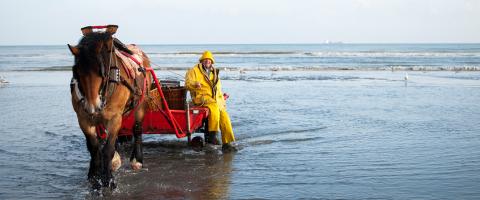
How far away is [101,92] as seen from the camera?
5.55 metres

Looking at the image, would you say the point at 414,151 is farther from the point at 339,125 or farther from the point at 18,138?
the point at 18,138

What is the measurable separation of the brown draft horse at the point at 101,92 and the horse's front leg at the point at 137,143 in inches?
29.3

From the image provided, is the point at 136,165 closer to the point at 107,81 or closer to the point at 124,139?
the point at 107,81

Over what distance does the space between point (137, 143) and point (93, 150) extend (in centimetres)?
139

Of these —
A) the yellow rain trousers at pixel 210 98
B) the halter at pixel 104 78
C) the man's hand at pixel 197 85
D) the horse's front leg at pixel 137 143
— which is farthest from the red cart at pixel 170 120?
the halter at pixel 104 78

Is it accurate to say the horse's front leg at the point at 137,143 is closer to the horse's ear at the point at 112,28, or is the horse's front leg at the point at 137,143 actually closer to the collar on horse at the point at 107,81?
the collar on horse at the point at 107,81

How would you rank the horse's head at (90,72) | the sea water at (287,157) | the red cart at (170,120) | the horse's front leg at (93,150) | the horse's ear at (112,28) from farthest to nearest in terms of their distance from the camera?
the red cart at (170,120) → the horse's ear at (112,28) → the sea water at (287,157) → the horse's front leg at (93,150) → the horse's head at (90,72)

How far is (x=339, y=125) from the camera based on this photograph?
1114 centimetres

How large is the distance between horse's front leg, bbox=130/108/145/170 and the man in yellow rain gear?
1.18 m

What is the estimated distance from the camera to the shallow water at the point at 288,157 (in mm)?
6227

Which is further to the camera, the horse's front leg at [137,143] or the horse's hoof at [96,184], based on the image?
the horse's front leg at [137,143]

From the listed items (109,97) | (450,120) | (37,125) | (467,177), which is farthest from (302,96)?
(109,97)

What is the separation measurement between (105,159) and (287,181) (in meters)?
2.00

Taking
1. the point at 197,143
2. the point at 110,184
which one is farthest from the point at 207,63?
the point at 110,184
